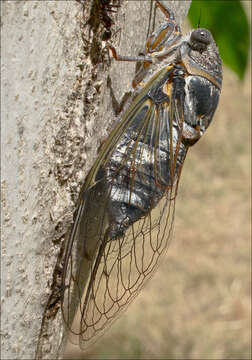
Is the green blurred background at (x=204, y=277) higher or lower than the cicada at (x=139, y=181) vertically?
lower

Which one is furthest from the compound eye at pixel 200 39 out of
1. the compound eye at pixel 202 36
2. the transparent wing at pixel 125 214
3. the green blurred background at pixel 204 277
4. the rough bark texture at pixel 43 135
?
the green blurred background at pixel 204 277

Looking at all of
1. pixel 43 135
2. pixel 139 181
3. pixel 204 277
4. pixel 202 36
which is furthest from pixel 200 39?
pixel 204 277

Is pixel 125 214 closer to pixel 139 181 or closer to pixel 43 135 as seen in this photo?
pixel 139 181

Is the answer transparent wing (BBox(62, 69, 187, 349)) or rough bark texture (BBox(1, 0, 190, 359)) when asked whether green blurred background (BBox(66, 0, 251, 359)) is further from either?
rough bark texture (BBox(1, 0, 190, 359))

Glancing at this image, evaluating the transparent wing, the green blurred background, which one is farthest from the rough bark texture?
the green blurred background

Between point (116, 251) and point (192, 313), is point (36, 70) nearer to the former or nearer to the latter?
point (116, 251)

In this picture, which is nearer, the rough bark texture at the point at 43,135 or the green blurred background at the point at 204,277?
the rough bark texture at the point at 43,135

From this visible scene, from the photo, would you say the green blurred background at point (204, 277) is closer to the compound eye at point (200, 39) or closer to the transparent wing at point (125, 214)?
the compound eye at point (200, 39)
